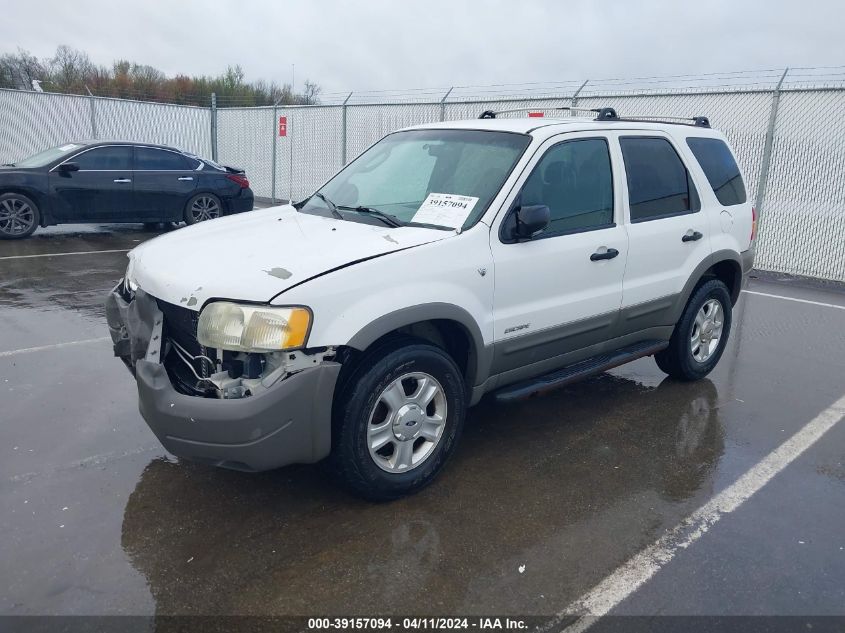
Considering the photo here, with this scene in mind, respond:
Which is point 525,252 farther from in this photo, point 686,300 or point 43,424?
point 43,424

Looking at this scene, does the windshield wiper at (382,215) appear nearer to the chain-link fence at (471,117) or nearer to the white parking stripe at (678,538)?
the white parking stripe at (678,538)

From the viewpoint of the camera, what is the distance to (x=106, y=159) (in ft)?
37.6

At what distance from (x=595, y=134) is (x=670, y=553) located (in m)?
2.57

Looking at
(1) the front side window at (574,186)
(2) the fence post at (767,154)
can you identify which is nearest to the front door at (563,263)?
(1) the front side window at (574,186)

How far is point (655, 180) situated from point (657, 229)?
1.18 feet

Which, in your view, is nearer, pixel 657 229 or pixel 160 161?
pixel 657 229

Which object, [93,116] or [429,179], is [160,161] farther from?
[429,179]

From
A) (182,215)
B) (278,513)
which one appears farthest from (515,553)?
(182,215)

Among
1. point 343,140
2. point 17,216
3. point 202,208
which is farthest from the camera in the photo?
point 343,140

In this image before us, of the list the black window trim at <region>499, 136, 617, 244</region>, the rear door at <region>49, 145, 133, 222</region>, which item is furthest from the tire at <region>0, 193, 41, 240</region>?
the black window trim at <region>499, 136, 617, 244</region>

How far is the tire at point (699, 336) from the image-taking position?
209 inches

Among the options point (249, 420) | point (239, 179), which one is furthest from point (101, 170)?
point (249, 420)

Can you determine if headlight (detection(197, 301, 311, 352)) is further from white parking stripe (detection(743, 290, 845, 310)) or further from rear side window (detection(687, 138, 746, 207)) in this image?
white parking stripe (detection(743, 290, 845, 310))

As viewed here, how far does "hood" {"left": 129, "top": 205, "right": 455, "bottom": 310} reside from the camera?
10.6ft
